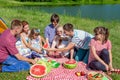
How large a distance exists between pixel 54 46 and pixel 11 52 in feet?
5.41

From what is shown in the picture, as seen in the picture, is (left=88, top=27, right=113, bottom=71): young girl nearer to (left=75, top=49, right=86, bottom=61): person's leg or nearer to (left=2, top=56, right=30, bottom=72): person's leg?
(left=75, top=49, right=86, bottom=61): person's leg

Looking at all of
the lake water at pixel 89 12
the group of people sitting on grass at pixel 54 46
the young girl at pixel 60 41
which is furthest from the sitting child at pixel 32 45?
the lake water at pixel 89 12

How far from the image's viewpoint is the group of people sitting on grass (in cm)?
528

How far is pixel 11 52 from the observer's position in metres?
5.25

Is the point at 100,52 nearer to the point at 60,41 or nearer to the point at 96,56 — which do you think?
the point at 96,56

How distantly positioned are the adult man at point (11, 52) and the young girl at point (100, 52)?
133 cm

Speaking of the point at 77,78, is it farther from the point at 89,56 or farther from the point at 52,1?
the point at 52,1

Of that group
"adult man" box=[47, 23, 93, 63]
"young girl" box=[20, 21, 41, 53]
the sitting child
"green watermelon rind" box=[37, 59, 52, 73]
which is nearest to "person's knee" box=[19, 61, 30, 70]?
"green watermelon rind" box=[37, 59, 52, 73]

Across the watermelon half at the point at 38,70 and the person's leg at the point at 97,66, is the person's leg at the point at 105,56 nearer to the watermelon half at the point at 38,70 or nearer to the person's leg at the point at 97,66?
the person's leg at the point at 97,66

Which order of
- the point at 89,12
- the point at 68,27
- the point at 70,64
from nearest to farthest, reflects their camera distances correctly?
the point at 70,64 → the point at 68,27 → the point at 89,12

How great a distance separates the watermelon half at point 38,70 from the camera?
17.0 feet

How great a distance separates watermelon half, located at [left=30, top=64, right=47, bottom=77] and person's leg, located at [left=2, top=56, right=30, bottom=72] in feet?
0.54

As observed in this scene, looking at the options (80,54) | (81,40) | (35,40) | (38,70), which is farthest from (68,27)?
(38,70)

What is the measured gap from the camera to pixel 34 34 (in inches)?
252
